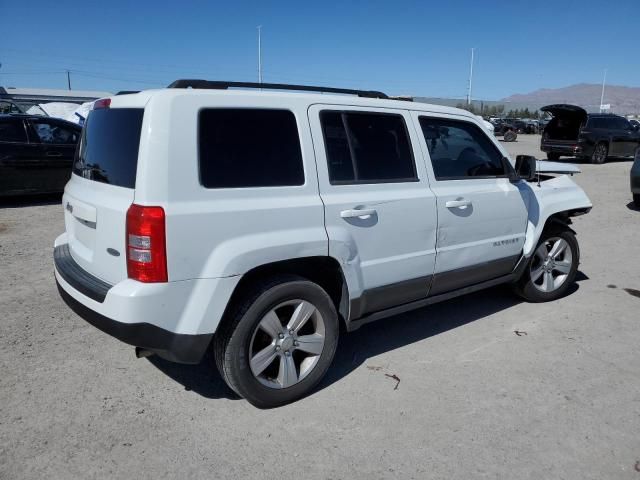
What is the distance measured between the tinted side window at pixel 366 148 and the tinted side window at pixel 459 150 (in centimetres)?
27

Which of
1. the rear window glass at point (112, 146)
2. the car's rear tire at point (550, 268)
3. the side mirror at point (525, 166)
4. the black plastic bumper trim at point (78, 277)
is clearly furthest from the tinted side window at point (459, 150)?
the black plastic bumper trim at point (78, 277)

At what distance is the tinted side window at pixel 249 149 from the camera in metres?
2.71

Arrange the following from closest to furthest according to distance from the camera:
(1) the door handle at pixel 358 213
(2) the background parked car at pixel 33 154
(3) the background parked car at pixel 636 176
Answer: (1) the door handle at pixel 358 213
(2) the background parked car at pixel 33 154
(3) the background parked car at pixel 636 176

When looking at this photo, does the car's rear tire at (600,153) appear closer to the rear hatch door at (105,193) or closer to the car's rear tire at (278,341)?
the car's rear tire at (278,341)

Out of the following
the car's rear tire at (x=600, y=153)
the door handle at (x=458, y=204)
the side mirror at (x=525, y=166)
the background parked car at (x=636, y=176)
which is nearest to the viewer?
the door handle at (x=458, y=204)

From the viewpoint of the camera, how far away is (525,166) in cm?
434

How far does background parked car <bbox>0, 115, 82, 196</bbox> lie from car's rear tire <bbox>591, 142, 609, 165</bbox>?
17.0 metres

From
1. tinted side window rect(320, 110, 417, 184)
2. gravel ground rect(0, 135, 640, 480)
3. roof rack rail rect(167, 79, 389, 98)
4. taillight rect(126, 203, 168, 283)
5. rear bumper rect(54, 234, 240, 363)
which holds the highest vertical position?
roof rack rail rect(167, 79, 389, 98)

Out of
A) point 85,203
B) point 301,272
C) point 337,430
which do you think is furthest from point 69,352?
point 337,430

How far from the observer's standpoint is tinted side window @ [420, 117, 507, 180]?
3.76 m

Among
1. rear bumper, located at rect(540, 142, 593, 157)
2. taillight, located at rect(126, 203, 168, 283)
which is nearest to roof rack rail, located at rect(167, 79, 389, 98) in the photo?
taillight, located at rect(126, 203, 168, 283)

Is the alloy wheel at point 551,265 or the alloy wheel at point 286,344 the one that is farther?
the alloy wheel at point 551,265

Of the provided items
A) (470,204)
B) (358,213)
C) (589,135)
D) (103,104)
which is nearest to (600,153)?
(589,135)

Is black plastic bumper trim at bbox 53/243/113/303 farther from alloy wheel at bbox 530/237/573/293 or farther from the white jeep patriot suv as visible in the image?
alloy wheel at bbox 530/237/573/293
